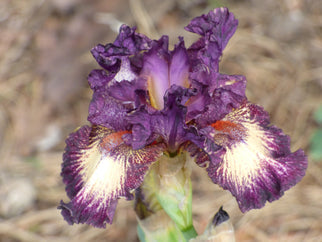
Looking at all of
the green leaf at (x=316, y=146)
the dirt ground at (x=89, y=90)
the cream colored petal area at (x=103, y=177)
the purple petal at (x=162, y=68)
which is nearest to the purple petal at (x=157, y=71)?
the purple petal at (x=162, y=68)

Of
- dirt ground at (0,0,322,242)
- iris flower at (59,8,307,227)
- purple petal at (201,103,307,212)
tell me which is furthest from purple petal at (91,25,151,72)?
dirt ground at (0,0,322,242)

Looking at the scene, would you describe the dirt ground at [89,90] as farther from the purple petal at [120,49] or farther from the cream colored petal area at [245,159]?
the purple petal at [120,49]

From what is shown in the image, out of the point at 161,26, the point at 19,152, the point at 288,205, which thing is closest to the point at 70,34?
the point at 161,26

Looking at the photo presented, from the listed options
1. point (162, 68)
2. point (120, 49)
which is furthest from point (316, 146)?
point (120, 49)

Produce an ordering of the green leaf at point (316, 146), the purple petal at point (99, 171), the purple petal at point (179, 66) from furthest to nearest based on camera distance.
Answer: the green leaf at point (316, 146) → the purple petal at point (179, 66) → the purple petal at point (99, 171)

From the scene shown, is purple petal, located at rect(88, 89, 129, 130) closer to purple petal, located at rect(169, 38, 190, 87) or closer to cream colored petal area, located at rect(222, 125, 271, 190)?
purple petal, located at rect(169, 38, 190, 87)

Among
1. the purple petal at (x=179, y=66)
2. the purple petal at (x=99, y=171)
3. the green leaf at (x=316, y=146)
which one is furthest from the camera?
the green leaf at (x=316, y=146)

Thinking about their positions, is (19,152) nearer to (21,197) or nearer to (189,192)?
(21,197)
